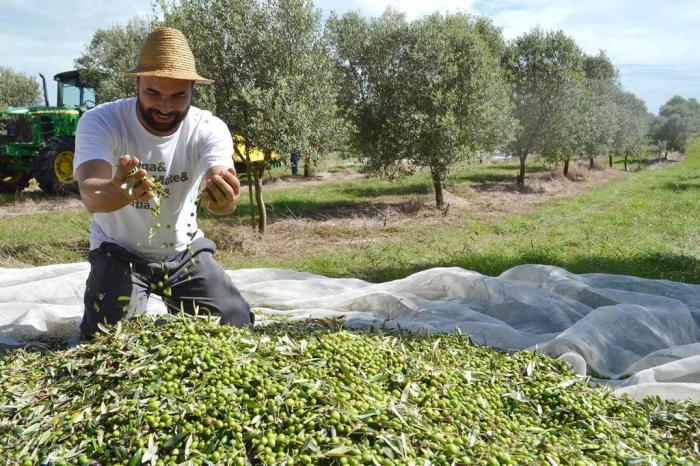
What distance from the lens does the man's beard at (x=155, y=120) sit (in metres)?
4.46

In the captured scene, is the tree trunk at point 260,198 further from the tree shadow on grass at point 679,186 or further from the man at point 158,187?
the tree shadow on grass at point 679,186

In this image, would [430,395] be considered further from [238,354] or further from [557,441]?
[238,354]

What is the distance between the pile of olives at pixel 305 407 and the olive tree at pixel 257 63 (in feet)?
25.7

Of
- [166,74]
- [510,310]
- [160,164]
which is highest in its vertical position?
[166,74]

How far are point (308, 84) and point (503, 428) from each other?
9860 mm

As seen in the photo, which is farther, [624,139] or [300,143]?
[624,139]

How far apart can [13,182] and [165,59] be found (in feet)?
52.9

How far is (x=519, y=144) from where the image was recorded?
26219 millimetres

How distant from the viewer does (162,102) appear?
4387 mm

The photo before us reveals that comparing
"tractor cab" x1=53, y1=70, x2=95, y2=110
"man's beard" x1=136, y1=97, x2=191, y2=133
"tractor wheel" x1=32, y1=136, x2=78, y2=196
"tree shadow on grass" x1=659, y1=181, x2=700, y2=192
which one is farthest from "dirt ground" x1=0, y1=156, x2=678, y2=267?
"man's beard" x1=136, y1=97, x2=191, y2=133

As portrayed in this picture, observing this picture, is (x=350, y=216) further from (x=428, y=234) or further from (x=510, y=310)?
(x=510, y=310)

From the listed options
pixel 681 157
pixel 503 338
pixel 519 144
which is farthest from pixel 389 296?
pixel 681 157

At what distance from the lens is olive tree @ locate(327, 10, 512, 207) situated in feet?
54.5

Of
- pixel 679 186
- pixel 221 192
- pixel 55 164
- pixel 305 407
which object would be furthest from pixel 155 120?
pixel 679 186
